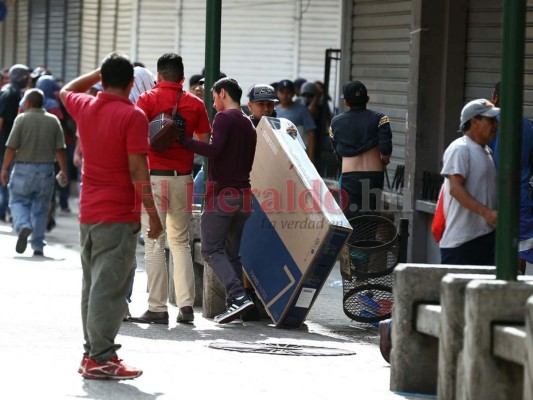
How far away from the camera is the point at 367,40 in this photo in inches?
672

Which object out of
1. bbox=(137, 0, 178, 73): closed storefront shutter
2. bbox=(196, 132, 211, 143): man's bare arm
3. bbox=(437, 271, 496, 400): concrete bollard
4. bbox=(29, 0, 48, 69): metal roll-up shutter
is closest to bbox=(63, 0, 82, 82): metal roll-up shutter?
bbox=(29, 0, 48, 69): metal roll-up shutter

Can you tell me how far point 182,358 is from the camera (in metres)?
9.08

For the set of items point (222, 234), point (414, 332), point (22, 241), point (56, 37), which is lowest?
point (414, 332)

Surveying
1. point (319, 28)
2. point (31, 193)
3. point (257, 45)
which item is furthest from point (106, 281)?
point (257, 45)

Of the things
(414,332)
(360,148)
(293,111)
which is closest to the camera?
(414,332)

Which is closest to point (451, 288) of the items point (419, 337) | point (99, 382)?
point (419, 337)

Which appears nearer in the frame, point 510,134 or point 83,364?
point 510,134

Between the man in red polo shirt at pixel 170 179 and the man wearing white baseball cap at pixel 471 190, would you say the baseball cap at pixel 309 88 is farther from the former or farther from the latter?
the man wearing white baseball cap at pixel 471 190

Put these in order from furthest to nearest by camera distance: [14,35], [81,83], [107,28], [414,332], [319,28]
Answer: [14,35] < [107,28] < [319,28] < [81,83] < [414,332]

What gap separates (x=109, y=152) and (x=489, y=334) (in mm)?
2461

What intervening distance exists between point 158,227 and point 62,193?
15.0m

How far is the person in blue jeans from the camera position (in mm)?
16172

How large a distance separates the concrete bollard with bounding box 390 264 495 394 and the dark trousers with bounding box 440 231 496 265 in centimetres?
112

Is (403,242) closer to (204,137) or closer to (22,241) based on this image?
(204,137)
